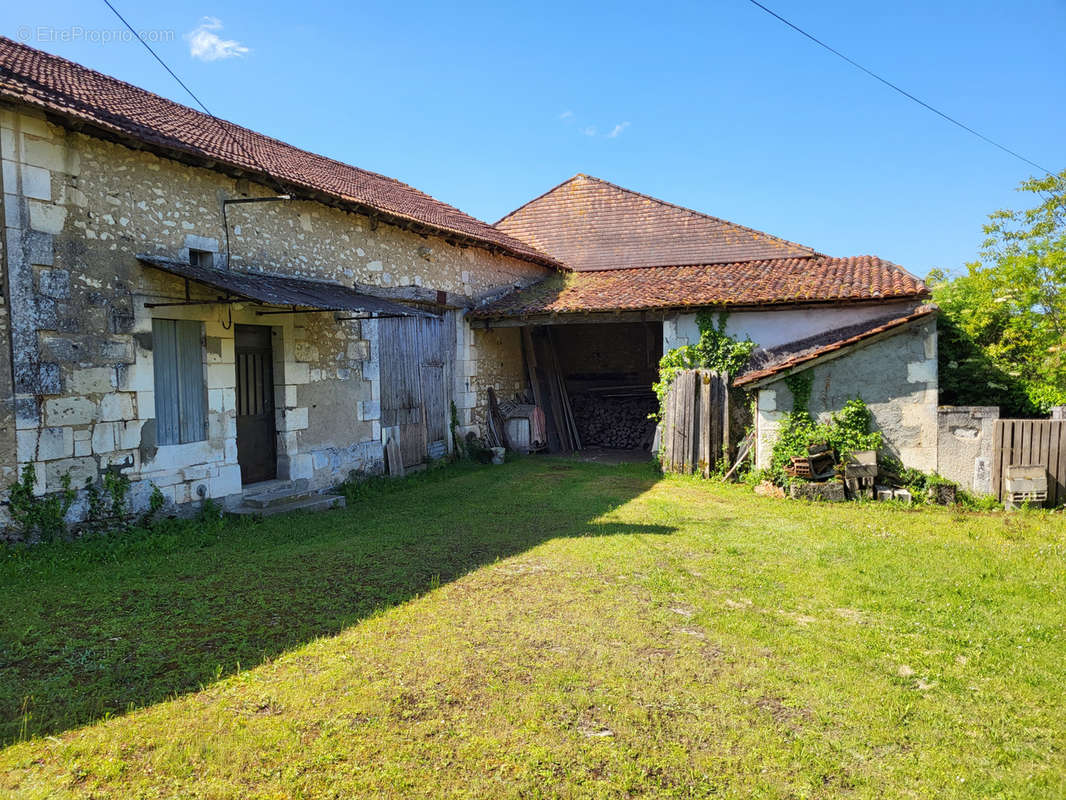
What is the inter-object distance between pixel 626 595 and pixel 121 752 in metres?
3.14

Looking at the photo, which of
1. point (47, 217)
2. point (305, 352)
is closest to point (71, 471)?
point (47, 217)

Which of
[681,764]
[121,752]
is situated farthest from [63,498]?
[681,764]

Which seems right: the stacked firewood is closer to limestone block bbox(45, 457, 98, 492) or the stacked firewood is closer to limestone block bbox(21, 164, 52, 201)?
limestone block bbox(45, 457, 98, 492)

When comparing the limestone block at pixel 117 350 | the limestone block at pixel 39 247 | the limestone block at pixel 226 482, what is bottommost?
the limestone block at pixel 226 482

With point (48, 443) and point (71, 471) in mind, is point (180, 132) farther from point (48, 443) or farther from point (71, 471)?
point (71, 471)

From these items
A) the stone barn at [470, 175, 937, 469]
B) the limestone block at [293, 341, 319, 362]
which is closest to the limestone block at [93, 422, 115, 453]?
the limestone block at [293, 341, 319, 362]

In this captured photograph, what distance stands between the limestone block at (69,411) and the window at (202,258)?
1.78 metres

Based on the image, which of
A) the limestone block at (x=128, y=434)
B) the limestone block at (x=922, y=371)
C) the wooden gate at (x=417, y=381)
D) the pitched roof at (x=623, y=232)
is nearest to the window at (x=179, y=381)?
the limestone block at (x=128, y=434)

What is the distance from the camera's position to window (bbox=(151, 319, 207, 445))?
21.8ft

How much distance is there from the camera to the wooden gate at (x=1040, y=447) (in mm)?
7688

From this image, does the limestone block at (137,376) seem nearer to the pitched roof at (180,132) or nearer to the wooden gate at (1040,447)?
the pitched roof at (180,132)

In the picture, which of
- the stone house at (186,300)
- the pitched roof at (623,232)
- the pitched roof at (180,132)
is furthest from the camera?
the pitched roof at (623,232)

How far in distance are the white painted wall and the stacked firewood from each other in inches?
135

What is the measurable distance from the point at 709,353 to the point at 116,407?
8.13 m
